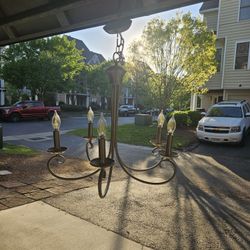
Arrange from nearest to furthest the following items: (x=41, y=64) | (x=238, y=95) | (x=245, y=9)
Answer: (x=245, y=9)
(x=238, y=95)
(x=41, y=64)

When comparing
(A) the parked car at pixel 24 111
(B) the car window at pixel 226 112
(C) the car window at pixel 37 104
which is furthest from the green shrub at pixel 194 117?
(C) the car window at pixel 37 104

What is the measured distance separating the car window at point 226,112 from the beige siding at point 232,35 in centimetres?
553

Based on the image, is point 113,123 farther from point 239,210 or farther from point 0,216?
point 239,210

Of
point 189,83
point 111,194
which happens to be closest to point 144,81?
point 189,83

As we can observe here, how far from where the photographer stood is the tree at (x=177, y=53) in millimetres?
13336

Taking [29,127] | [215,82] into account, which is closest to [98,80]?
[29,127]

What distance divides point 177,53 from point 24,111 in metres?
12.6

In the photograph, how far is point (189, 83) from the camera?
14211mm

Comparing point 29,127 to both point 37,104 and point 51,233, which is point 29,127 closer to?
point 37,104

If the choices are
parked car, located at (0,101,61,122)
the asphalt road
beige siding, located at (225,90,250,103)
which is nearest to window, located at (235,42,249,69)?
beige siding, located at (225,90,250,103)

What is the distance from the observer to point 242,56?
16.7 meters

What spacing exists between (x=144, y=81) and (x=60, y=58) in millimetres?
12547

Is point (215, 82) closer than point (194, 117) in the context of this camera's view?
No

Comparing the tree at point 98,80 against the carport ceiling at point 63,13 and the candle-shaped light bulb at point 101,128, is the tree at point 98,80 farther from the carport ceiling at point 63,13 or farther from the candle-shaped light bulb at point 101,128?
the candle-shaped light bulb at point 101,128
